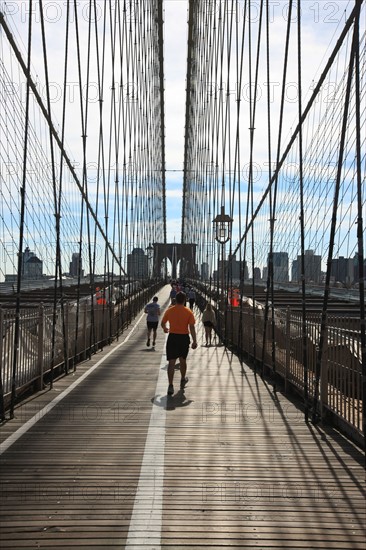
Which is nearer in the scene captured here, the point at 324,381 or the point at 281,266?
the point at 324,381

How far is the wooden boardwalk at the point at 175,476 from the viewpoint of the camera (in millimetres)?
2908

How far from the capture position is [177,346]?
734 cm

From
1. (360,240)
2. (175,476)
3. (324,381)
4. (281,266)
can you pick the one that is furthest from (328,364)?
(281,266)

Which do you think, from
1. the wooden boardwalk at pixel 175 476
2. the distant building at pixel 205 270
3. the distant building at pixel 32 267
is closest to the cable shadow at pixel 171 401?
the wooden boardwalk at pixel 175 476

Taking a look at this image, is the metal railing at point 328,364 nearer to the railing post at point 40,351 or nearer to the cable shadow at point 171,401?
the cable shadow at point 171,401

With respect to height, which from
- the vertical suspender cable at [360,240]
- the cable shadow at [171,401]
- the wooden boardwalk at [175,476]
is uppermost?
the vertical suspender cable at [360,240]

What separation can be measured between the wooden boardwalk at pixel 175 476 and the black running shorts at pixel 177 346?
70 centimetres

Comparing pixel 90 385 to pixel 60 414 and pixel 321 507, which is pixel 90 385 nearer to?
pixel 60 414

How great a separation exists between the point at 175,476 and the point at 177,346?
11.7 feet

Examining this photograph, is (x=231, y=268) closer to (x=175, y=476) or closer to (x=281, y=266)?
(x=175, y=476)

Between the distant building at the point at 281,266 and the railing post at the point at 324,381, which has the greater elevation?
the distant building at the point at 281,266

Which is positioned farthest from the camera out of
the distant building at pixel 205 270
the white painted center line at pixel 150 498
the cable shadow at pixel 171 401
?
the distant building at pixel 205 270

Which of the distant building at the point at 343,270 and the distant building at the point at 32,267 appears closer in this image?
the distant building at the point at 343,270

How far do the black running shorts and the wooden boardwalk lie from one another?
704mm
